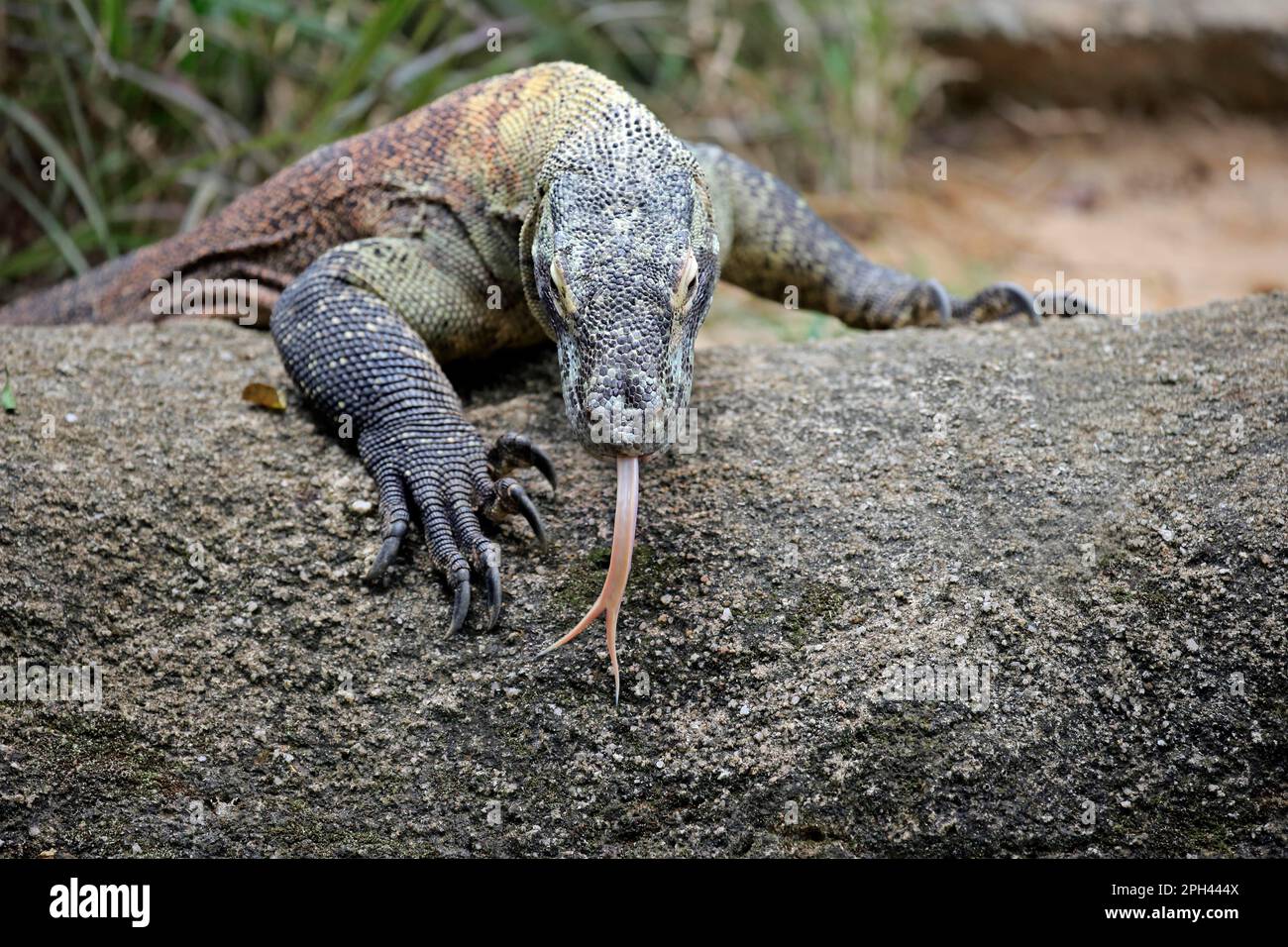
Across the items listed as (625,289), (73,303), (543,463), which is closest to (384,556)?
(543,463)

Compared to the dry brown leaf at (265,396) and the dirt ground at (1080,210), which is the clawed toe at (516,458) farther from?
the dirt ground at (1080,210)

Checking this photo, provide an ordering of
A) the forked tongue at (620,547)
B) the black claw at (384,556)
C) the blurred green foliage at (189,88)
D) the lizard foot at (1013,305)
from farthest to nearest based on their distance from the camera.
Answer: the blurred green foliage at (189,88)
the lizard foot at (1013,305)
the black claw at (384,556)
the forked tongue at (620,547)

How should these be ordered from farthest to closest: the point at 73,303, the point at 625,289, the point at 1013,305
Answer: the point at 73,303 < the point at 1013,305 < the point at 625,289

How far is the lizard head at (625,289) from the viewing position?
3.27 m

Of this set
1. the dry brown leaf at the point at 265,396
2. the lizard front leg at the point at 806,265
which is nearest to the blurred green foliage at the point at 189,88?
the lizard front leg at the point at 806,265

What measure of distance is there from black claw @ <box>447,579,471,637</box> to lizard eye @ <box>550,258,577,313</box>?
847 millimetres

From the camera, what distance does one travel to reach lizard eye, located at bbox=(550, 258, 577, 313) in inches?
139

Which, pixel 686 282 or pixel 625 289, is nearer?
pixel 625 289

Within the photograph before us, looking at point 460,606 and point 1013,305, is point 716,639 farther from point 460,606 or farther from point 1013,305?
point 1013,305

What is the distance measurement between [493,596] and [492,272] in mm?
1536

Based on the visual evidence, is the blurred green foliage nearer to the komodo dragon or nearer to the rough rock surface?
the komodo dragon

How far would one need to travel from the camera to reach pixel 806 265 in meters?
5.50

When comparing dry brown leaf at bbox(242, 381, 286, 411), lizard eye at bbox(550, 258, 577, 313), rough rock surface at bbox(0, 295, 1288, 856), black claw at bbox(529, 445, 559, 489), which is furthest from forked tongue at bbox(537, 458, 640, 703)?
dry brown leaf at bbox(242, 381, 286, 411)

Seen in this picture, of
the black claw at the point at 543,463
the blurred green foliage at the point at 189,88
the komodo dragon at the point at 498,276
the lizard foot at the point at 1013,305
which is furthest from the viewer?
the blurred green foliage at the point at 189,88
